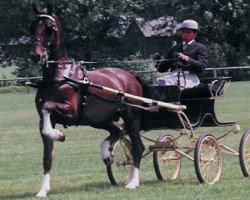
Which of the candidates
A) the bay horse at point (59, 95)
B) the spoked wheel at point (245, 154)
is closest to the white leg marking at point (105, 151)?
the bay horse at point (59, 95)

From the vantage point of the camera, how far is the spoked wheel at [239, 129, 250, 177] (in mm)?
10875

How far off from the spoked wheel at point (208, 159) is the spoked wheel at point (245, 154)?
1.02ft

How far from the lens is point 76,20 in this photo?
4653 centimetres

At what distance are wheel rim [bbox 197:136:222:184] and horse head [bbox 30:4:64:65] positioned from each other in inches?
85.0

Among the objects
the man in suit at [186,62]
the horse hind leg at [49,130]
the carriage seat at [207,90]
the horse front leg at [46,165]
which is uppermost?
the man in suit at [186,62]

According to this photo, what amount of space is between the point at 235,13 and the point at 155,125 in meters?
34.6

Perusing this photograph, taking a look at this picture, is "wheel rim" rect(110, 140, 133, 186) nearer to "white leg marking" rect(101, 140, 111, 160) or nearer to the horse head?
"white leg marking" rect(101, 140, 111, 160)

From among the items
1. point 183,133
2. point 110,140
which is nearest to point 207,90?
point 183,133

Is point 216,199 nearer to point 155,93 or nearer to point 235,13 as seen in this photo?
point 155,93

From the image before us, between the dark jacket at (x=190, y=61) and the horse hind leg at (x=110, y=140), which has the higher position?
the dark jacket at (x=190, y=61)

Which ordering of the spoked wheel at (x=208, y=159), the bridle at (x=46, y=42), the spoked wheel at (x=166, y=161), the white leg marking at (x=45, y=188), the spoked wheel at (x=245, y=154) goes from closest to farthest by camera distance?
the bridle at (x=46, y=42)
the white leg marking at (x=45, y=188)
the spoked wheel at (x=208, y=159)
the spoked wheel at (x=245, y=154)
the spoked wheel at (x=166, y=161)

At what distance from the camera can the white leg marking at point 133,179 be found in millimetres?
10394

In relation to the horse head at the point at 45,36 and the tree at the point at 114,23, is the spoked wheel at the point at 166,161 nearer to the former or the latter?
the horse head at the point at 45,36

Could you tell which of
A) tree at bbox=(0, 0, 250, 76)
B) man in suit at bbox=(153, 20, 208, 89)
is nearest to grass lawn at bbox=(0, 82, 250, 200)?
man in suit at bbox=(153, 20, 208, 89)
